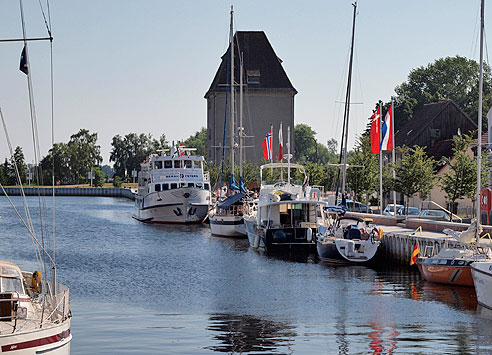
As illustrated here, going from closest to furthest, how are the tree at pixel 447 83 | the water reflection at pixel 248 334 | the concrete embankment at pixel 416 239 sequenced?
the water reflection at pixel 248 334
the concrete embankment at pixel 416 239
the tree at pixel 447 83

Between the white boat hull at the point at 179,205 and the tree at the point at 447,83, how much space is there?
5269 cm

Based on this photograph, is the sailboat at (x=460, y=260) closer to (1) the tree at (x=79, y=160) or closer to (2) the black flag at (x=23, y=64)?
(2) the black flag at (x=23, y=64)

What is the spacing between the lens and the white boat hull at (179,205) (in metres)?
78.8

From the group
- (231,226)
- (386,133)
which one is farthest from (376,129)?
(231,226)

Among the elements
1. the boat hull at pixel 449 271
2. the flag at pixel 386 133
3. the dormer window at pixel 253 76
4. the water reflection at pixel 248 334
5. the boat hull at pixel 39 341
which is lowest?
the water reflection at pixel 248 334

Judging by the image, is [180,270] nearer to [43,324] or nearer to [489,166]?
[489,166]

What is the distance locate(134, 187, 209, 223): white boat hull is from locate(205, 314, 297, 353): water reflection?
49562mm

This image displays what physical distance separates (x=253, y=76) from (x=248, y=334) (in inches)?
3632

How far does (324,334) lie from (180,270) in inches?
717

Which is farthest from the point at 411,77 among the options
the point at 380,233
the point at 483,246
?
the point at 483,246

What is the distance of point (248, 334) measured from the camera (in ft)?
85.1

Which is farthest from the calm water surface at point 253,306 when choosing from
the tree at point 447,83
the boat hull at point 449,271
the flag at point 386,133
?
the tree at point 447,83

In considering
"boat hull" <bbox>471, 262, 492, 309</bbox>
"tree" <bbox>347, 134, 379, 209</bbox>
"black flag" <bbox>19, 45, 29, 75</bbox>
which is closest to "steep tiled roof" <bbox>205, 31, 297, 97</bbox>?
"tree" <bbox>347, 134, 379, 209</bbox>

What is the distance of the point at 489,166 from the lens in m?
53.8
